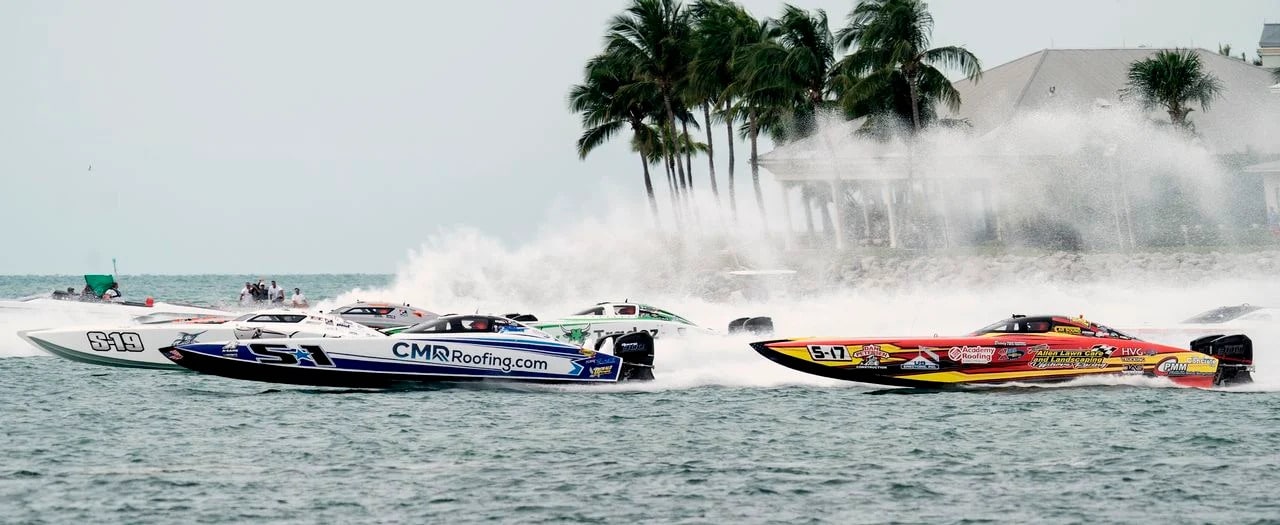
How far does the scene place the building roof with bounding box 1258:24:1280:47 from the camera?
2741 inches

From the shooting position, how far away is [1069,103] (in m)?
55.8

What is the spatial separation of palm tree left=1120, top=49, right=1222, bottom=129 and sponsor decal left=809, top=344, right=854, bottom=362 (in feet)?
110

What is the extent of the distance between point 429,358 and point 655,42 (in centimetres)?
3613

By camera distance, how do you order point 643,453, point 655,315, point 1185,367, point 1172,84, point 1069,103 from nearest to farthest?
point 643,453, point 1185,367, point 655,315, point 1172,84, point 1069,103

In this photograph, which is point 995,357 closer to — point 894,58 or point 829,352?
point 829,352

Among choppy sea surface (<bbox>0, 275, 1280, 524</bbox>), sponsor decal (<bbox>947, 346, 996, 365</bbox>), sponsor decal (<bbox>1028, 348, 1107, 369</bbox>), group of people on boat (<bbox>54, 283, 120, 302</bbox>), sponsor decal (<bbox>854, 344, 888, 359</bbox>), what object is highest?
group of people on boat (<bbox>54, 283, 120, 302</bbox>)

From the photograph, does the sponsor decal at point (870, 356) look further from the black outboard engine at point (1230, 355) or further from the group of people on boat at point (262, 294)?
the group of people on boat at point (262, 294)

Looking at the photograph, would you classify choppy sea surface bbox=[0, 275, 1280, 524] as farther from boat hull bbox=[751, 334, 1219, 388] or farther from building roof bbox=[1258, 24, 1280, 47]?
building roof bbox=[1258, 24, 1280, 47]

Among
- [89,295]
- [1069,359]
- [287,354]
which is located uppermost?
[89,295]

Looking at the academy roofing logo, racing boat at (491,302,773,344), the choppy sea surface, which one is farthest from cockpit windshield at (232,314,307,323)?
racing boat at (491,302,773,344)

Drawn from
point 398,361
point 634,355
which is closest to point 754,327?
point 634,355

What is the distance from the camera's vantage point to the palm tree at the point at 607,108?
60.5 metres

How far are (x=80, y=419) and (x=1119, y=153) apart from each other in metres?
39.9

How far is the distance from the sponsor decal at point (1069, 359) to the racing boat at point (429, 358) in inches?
265
